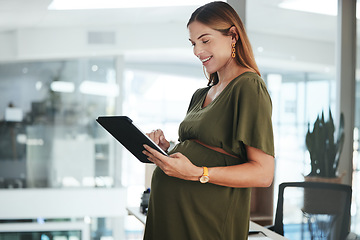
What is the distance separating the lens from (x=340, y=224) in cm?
267

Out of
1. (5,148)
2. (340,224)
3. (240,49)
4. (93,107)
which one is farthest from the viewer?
(93,107)

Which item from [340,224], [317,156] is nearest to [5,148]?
[317,156]

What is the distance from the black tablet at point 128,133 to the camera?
1.36 m

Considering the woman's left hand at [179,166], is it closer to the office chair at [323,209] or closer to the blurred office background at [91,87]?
the office chair at [323,209]

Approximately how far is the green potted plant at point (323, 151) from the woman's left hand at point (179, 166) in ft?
11.0

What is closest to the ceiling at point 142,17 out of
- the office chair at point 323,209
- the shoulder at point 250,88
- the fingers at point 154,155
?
the office chair at point 323,209

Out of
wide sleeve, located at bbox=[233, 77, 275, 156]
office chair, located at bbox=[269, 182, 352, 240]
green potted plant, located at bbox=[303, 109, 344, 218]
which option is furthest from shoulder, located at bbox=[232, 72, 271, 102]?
green potted plant, located at bbox=[303, 109, 344, 218]

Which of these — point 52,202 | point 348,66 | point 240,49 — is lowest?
point 52,202

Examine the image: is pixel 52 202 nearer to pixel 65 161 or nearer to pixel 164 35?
pixel 65 161

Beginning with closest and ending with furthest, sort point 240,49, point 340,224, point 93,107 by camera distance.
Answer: point 240,49 → point 340,224 → point 93,107

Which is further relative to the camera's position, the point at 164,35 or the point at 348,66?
the point at 164,35

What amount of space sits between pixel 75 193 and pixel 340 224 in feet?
14.6

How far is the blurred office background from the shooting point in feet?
16.6

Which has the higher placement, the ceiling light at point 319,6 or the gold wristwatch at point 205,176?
the ceiling light at point 319,6
